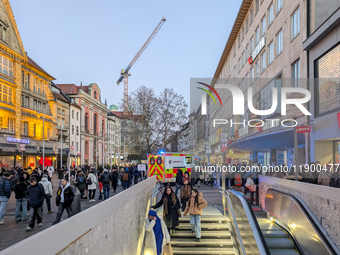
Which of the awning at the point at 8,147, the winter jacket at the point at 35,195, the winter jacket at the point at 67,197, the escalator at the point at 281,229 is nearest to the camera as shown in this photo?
the escalator at the point at 281,229

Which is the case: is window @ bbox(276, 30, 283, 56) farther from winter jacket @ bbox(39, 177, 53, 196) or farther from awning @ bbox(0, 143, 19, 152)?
awning @ bbox(0, 143, 19, 152)

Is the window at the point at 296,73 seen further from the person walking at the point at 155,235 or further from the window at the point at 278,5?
the person walking at the point at 155,235

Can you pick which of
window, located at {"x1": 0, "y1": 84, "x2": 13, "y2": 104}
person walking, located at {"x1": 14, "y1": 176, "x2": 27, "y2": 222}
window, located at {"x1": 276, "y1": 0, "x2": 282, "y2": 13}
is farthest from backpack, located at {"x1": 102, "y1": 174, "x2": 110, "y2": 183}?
window, located at {"x1": 0, "y1": 84, "x2": 13, "y2": 104}

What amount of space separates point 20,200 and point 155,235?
530 cm

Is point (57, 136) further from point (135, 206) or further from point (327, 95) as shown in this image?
point (135, 206)

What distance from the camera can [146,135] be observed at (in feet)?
155

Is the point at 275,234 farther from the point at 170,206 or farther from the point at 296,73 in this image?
the point at 296,73

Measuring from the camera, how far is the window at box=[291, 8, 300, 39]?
22006 millimetres

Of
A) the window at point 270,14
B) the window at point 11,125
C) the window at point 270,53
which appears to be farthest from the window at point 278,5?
the window at point 11,125

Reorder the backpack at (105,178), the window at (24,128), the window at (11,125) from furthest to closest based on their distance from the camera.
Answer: the window at (24,128), the window at (11,125), the backpack at (105,178)

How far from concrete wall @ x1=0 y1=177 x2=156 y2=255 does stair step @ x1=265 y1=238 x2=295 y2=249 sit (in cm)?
339

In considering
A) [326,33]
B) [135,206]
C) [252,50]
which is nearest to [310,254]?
[135,206]

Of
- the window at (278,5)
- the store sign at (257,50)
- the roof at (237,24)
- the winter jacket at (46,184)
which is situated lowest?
the winter jacket at (46,184)

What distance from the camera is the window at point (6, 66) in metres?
40.0
